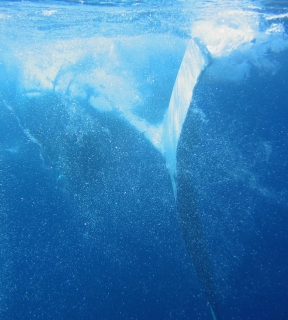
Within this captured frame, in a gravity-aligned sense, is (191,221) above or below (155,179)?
below

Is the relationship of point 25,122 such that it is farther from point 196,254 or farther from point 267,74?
point 267,74

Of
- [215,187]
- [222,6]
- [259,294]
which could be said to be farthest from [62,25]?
[259,294]

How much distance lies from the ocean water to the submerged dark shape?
0.03 metres

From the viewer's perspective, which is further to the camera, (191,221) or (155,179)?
(155,179)

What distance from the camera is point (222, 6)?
6309 mm

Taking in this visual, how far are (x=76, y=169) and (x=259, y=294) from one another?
4691 mm

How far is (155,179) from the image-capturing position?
5.12 metres

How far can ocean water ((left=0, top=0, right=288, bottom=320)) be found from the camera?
153 inches

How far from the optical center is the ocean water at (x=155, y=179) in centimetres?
388

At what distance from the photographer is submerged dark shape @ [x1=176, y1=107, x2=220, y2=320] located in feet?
12.6

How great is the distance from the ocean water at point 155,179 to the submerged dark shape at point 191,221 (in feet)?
0.08

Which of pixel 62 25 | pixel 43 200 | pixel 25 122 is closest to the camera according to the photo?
pixel 43 200

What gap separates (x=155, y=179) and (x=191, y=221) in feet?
4.37

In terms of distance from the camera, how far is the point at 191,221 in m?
4.26
